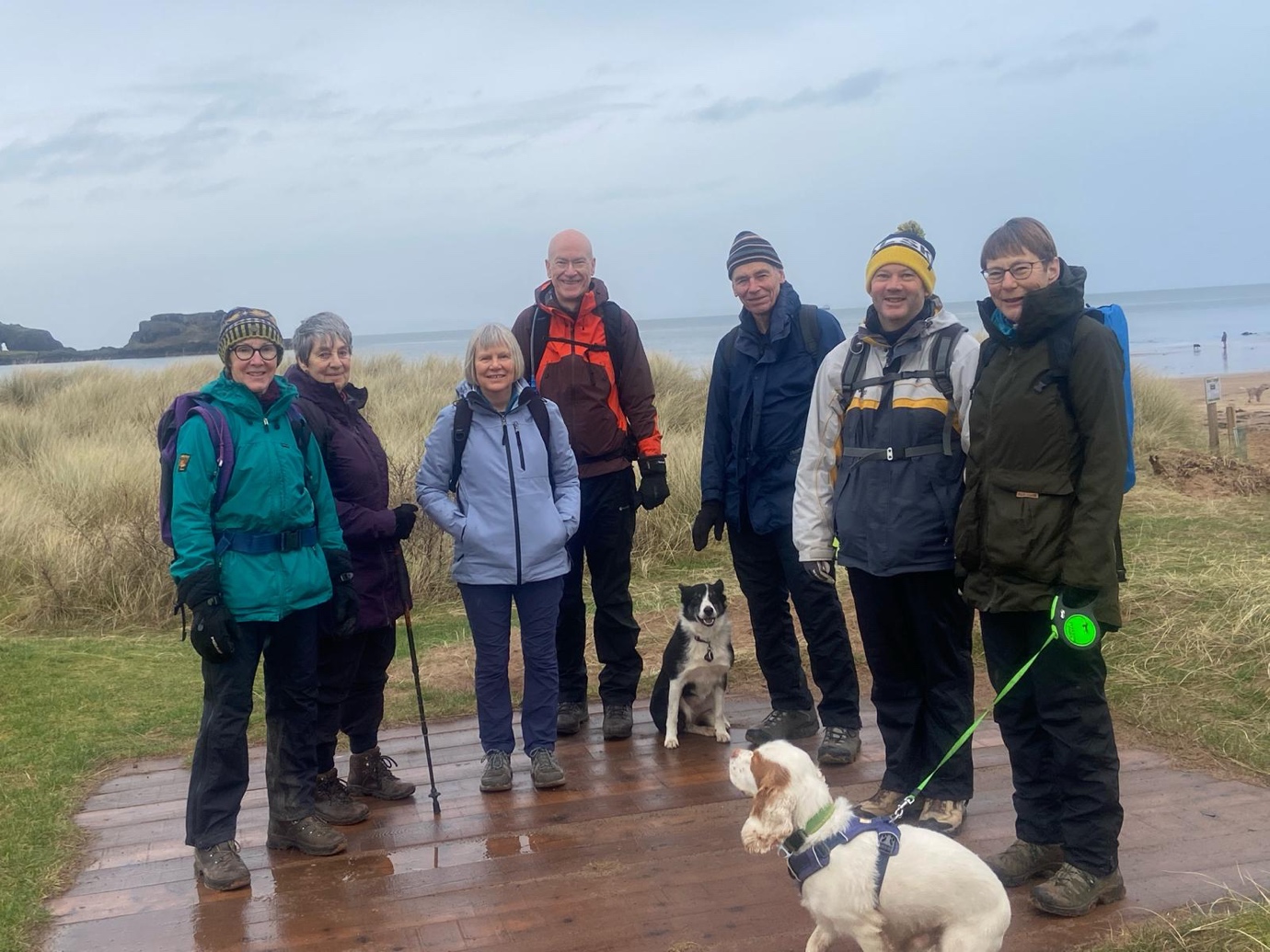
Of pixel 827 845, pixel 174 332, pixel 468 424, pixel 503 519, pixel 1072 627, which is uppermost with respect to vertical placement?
pixel 174 332

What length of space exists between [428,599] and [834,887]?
6048mm

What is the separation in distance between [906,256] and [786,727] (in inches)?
88.8

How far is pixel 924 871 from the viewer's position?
2732 millimetres

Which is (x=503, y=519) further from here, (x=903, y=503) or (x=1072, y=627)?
(x=1072, y=627)

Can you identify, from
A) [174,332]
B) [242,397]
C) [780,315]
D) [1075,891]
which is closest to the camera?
[1075,891]

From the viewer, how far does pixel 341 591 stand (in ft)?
13.4

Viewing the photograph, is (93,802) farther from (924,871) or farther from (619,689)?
(924,871)

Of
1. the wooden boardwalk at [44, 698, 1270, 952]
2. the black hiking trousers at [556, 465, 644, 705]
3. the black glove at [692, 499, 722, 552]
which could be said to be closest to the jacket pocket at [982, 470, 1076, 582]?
the wooden boardwalk at [44, 698, 1270, 952]

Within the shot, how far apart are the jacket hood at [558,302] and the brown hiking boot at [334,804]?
2201 mm

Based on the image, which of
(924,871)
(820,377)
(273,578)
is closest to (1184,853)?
(924,871)

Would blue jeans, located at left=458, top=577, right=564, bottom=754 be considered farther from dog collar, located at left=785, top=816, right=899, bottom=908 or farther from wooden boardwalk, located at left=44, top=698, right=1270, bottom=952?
dog collar, located at left=785, top=816, right=899, bottom=908

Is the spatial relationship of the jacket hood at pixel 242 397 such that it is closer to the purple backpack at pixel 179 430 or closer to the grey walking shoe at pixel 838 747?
the purple backpack at pixel 179 430

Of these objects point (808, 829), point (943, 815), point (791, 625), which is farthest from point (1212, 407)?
point (808, 829)

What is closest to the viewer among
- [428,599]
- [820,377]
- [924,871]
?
[924,871]
